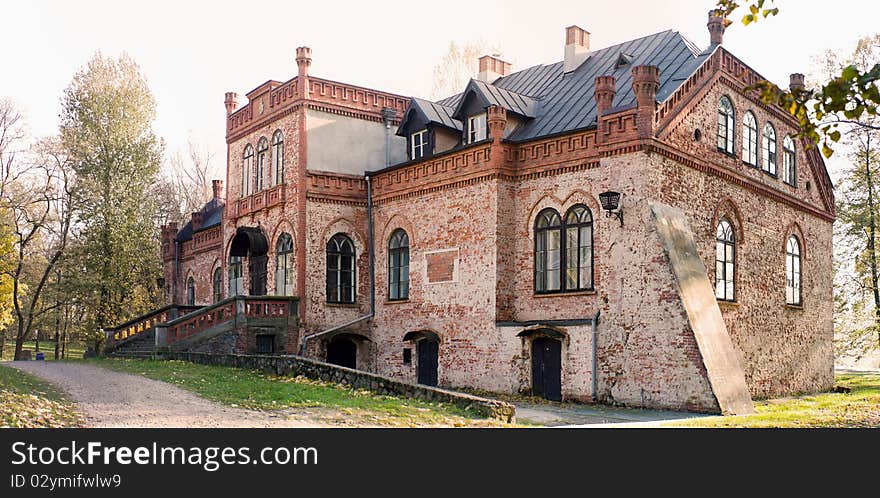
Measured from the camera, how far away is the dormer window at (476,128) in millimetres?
23625

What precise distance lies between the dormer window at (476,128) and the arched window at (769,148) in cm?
779

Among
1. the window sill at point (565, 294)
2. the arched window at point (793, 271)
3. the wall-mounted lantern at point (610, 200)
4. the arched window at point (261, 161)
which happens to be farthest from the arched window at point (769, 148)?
the arched window at point (261, 161)

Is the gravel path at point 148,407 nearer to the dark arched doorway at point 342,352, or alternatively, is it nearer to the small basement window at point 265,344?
the small basement window at point 265,344

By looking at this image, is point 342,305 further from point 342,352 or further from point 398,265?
point 398,265

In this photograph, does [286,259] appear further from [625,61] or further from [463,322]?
[625,61]

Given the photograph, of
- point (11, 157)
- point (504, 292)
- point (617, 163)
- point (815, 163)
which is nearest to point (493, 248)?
point (504, 292)

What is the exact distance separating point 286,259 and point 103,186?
39.2 feet

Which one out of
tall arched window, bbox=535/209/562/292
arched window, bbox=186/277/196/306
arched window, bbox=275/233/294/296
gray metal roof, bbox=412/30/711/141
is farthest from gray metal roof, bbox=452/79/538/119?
arched window, bbox=186/277/196/306

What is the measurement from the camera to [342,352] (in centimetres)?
2528

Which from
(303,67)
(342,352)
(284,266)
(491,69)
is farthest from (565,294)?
(491,69)

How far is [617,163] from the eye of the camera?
19.4 metres

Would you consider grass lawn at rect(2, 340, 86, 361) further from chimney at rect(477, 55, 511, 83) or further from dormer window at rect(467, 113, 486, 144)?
dormer window at rect(467, 113, 486, 144)

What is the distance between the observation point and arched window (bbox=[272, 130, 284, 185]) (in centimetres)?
A: 2630

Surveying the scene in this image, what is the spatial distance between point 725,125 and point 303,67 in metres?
12.0
